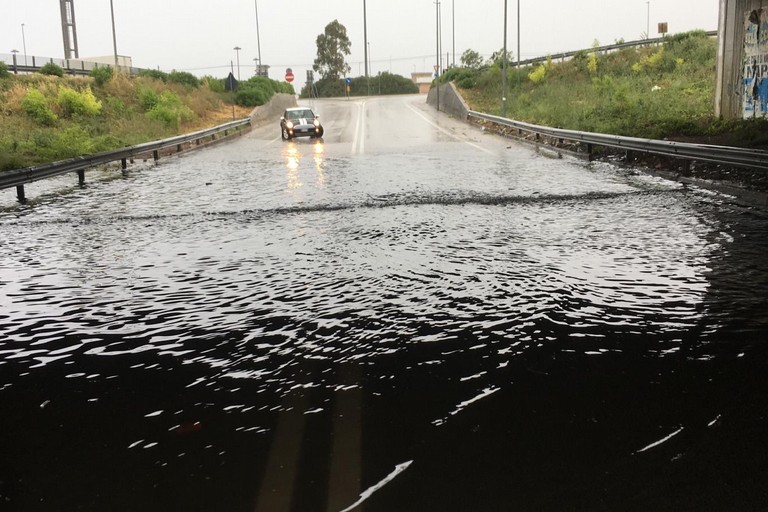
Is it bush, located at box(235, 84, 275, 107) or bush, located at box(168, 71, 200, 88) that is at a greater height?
bush, located at box(168, 71, 200, 88)

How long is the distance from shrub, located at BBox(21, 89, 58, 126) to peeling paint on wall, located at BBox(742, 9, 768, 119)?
3184cm

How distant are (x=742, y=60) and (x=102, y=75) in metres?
40.3

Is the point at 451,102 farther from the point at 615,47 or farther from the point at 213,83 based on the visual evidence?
the point at 213,83

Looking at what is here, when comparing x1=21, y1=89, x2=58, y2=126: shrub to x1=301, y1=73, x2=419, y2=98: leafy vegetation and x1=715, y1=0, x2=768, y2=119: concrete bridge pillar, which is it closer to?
x1=715, y1=0, x2=768, y2=119: concrete bridge pillar

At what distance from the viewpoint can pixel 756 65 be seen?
2088 centimetres

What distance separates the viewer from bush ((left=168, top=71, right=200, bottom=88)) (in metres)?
57.2

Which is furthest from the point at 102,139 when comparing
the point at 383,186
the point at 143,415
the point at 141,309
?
the point at 143,415

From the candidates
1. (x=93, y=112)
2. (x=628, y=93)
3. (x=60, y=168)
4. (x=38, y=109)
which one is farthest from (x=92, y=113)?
(x=628, y=93)

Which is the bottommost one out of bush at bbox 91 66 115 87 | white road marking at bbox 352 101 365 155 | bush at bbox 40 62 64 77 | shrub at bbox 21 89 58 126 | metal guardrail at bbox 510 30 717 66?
white road marking at bbox 352 101 365 155

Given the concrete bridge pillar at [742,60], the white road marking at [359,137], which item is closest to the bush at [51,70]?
the white road marking at [359,137]

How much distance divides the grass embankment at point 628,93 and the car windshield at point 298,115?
11204 mm

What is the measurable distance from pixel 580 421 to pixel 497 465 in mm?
698

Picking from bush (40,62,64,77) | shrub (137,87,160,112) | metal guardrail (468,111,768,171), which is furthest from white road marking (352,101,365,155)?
bush (40,62,64,77)

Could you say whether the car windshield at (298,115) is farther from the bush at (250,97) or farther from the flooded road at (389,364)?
the flooded road at (389,364)
